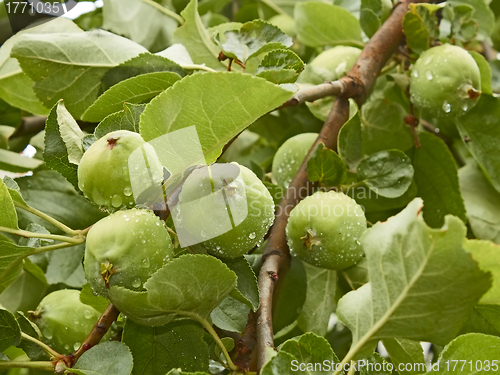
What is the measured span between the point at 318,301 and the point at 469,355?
32cm

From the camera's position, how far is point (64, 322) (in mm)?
724

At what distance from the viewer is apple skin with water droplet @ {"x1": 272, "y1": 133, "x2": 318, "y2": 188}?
2.98 feet

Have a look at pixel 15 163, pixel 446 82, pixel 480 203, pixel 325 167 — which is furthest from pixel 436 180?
pixel 15 163

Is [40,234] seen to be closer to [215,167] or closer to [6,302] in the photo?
[215,167]

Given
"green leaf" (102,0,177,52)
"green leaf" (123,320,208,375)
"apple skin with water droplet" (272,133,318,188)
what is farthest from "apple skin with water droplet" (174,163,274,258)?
"green leaf" (102,0,177,52)

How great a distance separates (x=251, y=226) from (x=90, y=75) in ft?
1.35

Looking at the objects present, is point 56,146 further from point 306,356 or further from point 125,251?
point 306,356

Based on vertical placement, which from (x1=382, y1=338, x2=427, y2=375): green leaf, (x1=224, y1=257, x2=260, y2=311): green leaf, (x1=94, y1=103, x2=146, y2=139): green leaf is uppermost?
(x1=94, y1=103, x2=146, y2=139): green leaf

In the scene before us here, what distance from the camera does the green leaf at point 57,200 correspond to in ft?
3.28

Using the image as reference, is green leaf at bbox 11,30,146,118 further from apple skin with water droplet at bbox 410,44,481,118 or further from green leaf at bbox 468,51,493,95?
green leaf at bbox 468,51,493,95

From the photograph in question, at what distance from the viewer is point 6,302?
96 cm

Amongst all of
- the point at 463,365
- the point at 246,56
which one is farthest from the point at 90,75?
the point at 463,365

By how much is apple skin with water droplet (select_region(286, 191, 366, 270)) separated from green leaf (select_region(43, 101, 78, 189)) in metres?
0.30

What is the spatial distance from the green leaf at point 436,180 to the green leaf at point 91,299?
24.0 inches
